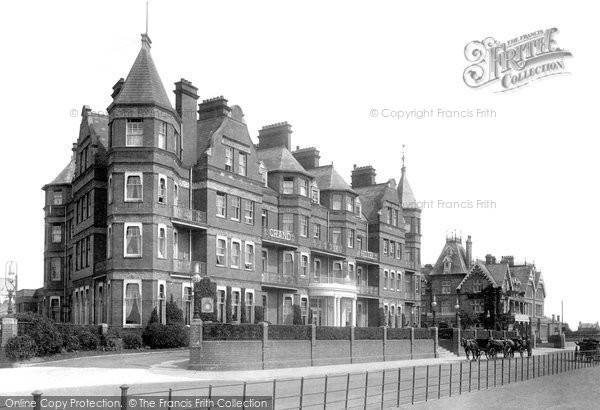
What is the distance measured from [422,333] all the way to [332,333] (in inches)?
474

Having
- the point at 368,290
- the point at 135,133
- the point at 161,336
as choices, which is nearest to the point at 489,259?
the point at 368,290

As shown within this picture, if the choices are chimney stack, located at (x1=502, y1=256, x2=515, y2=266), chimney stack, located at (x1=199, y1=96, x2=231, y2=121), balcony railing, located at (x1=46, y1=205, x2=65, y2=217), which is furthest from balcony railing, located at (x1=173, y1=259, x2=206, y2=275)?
chimney stack, located at (x1=502, y1=256, x2=515, y2=266)

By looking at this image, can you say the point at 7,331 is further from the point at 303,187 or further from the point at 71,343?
the point at 303,187

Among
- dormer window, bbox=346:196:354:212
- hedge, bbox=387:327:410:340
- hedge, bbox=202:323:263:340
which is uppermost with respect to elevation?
dormer window, bbox=346:196:354:212

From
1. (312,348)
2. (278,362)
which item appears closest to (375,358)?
(312,348)

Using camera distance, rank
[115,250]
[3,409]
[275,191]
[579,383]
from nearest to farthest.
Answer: [3,409]
[579,383]
[115,250]
[275,191]

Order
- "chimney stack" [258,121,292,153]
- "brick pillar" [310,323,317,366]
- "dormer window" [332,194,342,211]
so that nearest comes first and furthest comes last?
"brick pillar" [310,323,317,366] → "chimney stack" [258,121,292,153] → "dormer window" [332,194,342,211]

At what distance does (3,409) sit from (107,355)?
18.1 m

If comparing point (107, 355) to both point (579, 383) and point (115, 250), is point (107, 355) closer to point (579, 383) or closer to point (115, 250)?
point (115, 250)

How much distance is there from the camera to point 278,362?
1298 inches

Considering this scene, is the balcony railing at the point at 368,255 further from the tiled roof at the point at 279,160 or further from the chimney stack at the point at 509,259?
the chimney stack at the point at 509,259

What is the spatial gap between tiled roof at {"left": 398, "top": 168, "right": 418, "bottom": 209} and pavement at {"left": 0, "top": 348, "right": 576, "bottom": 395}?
37897 mm

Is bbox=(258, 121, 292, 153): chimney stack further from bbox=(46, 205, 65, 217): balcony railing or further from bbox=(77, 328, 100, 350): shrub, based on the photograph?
bbox=(77, 328, 100, 350): shrub

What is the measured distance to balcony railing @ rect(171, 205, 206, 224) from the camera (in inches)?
1652
